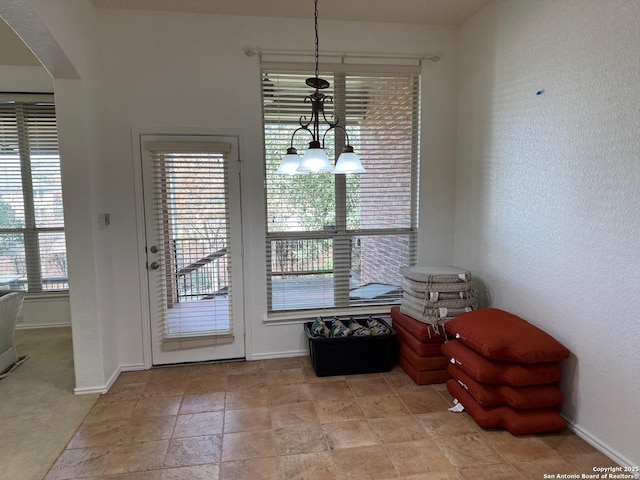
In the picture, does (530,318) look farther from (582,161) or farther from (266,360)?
(266,360)

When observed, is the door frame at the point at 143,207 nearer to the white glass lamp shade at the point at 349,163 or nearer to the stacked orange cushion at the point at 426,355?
the white glass lamp shade at the point at 349,163

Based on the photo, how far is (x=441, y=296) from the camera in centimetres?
296

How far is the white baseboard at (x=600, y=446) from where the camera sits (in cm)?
200

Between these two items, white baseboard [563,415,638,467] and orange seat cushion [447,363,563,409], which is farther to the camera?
orange seat cushion [447,363,563,409]

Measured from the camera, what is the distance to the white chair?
3.13 m

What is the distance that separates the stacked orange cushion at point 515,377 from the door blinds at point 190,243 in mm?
2052

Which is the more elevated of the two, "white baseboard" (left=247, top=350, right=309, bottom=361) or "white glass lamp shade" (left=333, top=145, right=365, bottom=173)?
"white glass lamp shade" (left=333, top=145, right=365, bottom=173)

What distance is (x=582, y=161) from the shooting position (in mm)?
2188

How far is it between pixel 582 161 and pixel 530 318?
1.10m

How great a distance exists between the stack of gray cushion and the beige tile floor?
55 cm

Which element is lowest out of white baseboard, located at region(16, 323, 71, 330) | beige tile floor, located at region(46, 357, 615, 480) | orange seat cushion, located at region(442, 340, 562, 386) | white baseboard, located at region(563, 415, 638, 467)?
beige tile floor, located at region(46, 357, 615, 480)

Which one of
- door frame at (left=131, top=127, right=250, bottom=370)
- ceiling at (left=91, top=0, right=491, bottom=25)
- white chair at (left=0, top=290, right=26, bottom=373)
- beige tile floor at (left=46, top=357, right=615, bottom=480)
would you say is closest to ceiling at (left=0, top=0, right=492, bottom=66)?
ceiling at (left=91, top=0, right=491, bottom=25)

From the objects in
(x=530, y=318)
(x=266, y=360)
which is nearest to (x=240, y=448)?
(x=266, y=360)

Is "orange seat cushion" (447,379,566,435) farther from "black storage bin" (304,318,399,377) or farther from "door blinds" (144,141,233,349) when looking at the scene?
"door blinds" (144,141,233,349)
